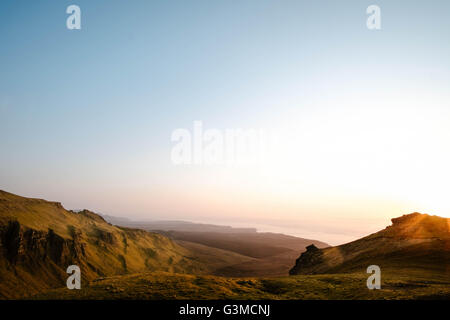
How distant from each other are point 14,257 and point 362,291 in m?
102

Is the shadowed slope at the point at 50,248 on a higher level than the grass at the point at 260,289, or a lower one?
lower

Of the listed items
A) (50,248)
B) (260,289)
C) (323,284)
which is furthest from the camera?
(50,248)

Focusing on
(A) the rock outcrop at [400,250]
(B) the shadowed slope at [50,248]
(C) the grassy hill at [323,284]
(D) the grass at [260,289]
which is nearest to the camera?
(D) the grass at [260,289]

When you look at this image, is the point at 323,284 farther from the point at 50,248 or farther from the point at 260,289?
the point at 50,248

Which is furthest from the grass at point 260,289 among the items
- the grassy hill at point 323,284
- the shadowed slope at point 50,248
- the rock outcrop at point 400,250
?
the shadowed slope at point 50,248

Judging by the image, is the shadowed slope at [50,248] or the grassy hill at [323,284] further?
the shadowed slope at [50,248]

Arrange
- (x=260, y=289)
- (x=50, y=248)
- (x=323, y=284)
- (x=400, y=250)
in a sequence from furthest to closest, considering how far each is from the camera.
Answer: (x=50, y=248) < (x=400, y=250) < (x=323, y=284) < (x=260, y=289)

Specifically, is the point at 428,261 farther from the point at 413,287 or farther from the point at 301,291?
the point at 301,291

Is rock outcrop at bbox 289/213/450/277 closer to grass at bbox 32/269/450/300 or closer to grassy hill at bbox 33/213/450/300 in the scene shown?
grassy hill at bbox 33/213/450/300

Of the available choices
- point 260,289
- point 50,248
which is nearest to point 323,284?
point 260,289

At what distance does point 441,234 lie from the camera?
157 ft

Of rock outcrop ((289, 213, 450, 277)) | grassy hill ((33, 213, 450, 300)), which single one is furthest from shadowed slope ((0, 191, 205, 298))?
rock outcrop ((289, 213, 450, 277))

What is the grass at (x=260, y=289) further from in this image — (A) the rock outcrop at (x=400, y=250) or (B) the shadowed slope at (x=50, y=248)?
(B) the shadowed slope at (x=50, y=248)

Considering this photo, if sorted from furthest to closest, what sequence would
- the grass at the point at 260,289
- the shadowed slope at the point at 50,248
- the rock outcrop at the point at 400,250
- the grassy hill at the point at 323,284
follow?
the shadowed slope at the point at 50,248 → the rock outcrop at the point at 400,250 → the grassy hill at the point at 323,284 → the grass at the point at 260,289
